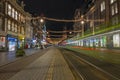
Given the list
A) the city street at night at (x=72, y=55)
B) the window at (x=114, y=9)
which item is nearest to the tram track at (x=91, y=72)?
the city street at night at (x=72, y=55)

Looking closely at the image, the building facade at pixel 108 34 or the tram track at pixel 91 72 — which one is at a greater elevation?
the building facade at pixel 108 34

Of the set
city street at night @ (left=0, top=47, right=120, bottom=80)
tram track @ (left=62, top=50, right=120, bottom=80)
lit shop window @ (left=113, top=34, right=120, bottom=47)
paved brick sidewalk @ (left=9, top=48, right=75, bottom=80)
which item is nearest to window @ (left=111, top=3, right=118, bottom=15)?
city street at night @ (left=0, top=47, right=120, bottom=80)

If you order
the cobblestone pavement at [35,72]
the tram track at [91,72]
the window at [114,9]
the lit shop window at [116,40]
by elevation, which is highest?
the window at [114,9]

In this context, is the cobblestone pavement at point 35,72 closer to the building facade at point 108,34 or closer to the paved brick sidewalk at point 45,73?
the paved brick sidewalk at point 45,73

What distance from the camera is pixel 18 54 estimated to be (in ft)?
122

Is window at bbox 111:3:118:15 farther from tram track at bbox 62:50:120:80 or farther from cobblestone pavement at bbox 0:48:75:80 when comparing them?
cobblestone pavement at bbox 0:48:75:80

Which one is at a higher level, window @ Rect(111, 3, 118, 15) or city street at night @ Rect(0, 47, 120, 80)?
window @ Rect(111, 3, 118, 15)

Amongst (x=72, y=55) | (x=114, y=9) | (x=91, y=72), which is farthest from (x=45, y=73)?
(x=114, y=9)

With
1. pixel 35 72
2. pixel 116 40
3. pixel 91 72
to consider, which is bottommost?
pixel 91 72

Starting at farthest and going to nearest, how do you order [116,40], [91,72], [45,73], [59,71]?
1. [116,40]
2. [91,72]
3. [59,71]
4. [45,73]

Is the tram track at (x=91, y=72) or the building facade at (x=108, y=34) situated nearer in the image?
the tram track at (x=91, y=72)

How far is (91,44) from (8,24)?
28.1 metres

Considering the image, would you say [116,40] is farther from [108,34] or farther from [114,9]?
[114,9]

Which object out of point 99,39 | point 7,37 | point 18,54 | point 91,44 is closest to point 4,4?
point 7,37
